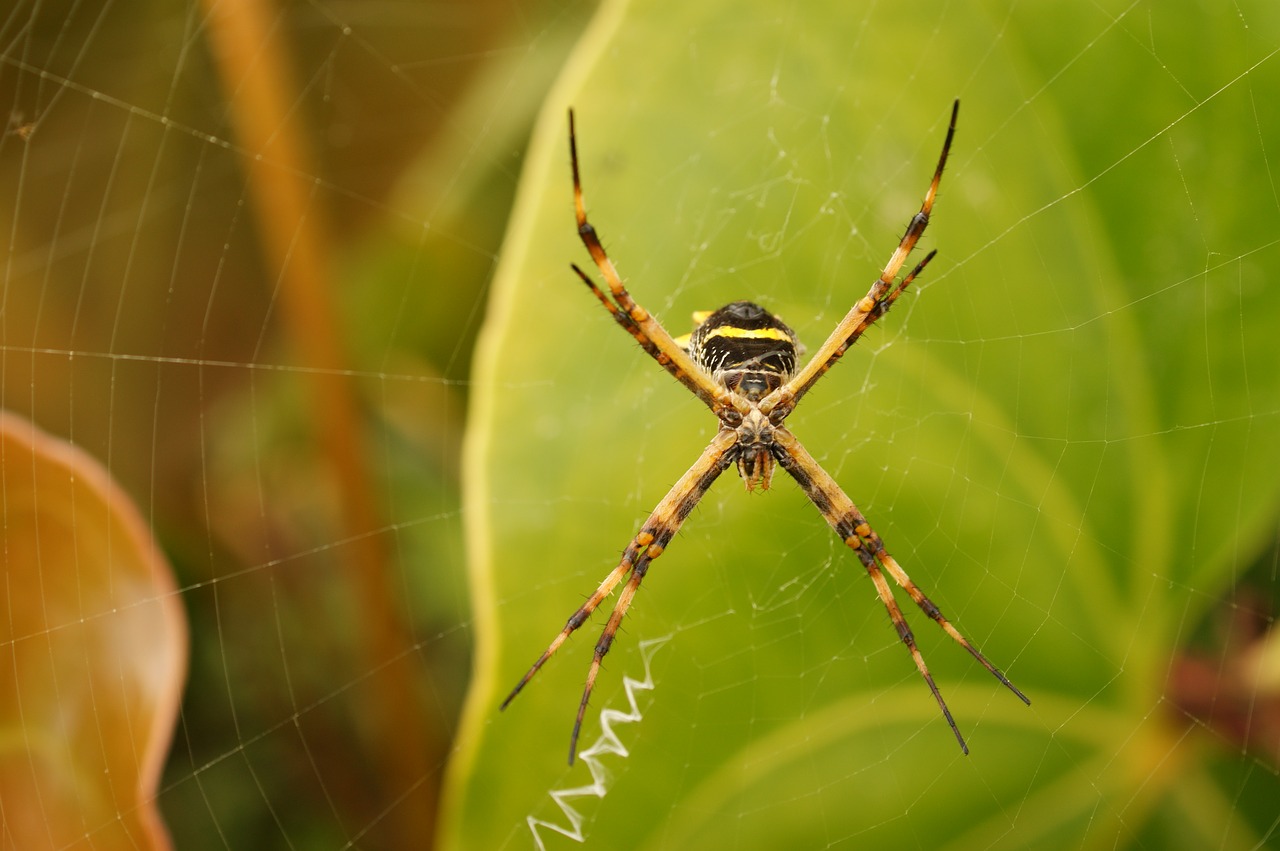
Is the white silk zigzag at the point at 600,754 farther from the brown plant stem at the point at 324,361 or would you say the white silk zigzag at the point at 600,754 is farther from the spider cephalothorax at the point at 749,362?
the spider cephalothorax at the point at 749,362

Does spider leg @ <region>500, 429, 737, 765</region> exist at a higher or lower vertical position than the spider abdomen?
lower

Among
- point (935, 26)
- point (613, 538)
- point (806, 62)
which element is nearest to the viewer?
point (935, 26)

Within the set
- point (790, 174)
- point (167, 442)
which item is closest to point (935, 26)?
point (790, 174)

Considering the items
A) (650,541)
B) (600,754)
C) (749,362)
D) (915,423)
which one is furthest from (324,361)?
(915,423)

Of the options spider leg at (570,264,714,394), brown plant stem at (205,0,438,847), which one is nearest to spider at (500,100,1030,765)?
spider leg at (570,264,714,394)

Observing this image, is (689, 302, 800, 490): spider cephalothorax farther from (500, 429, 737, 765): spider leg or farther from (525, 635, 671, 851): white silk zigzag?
(525, 635, 671, 851): white silk zigzag

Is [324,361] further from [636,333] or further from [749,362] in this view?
[749,362]

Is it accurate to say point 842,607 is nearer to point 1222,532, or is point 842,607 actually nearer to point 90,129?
point 1222,532
